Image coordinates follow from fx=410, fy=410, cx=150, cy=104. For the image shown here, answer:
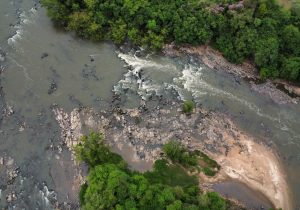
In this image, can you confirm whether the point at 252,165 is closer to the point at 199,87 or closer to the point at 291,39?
the point at 199,87

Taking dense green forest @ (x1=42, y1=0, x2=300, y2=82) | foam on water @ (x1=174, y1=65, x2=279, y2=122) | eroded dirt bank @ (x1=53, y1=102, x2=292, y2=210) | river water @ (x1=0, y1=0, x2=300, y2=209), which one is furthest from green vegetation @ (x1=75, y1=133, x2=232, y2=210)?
dense green forest @ (x1=42, y1=0, x2=300, y2=82)

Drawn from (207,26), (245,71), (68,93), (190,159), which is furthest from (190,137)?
(68,93)

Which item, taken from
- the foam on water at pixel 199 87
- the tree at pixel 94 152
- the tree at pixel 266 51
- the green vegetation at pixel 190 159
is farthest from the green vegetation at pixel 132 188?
the tree at pixel 266 51

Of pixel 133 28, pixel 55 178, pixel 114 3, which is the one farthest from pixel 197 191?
pixel 114 3

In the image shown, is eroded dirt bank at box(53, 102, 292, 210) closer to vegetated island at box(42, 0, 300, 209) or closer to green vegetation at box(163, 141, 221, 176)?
green vegetation at box(163, 141, 221, 176)

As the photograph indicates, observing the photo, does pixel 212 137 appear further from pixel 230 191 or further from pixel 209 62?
pixel 209 62
